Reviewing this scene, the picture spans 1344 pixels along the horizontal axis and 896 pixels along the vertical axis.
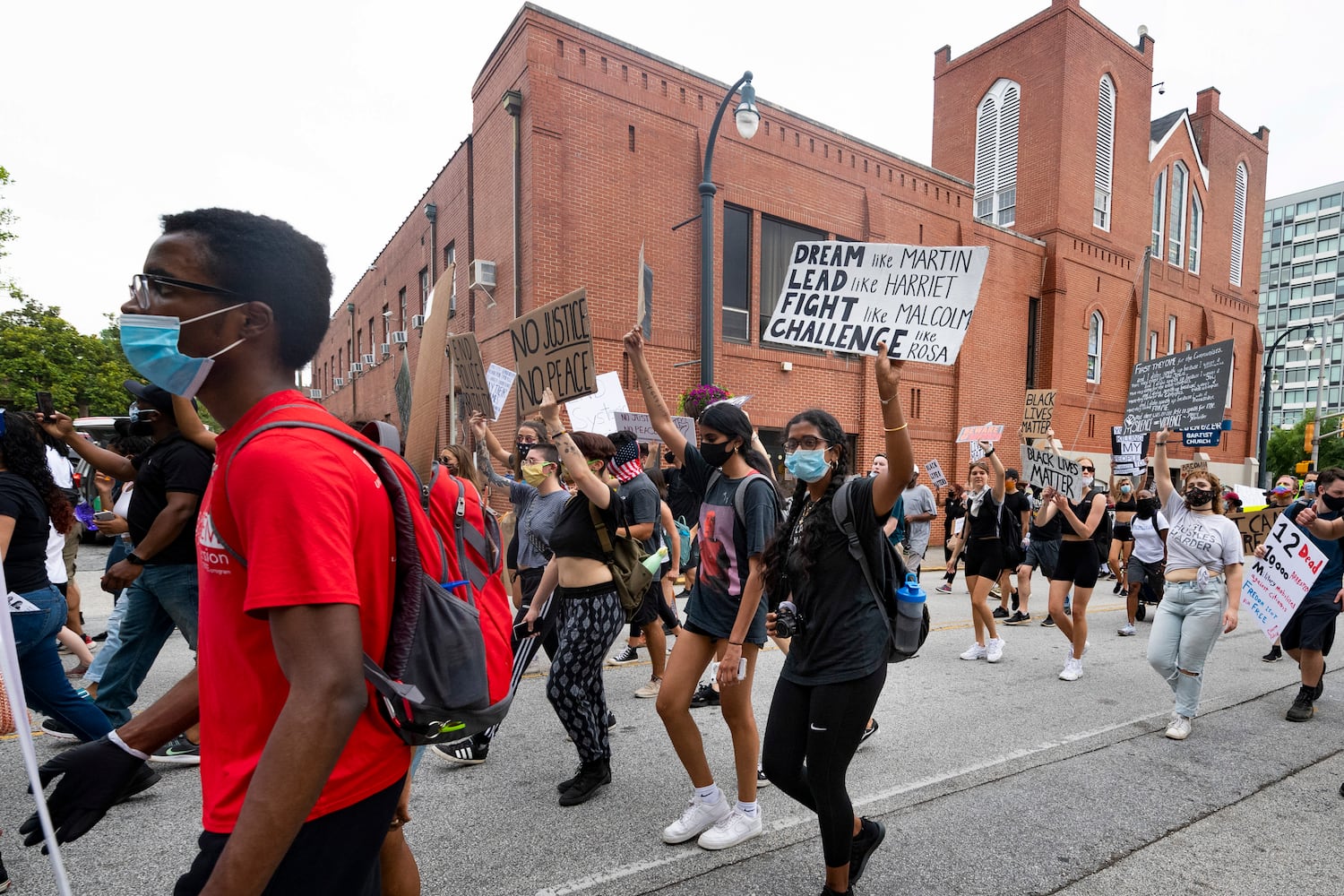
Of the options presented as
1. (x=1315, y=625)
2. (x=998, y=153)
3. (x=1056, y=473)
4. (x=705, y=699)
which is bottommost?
(x=705, y=699)

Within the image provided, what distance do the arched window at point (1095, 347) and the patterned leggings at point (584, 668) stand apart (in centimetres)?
2339

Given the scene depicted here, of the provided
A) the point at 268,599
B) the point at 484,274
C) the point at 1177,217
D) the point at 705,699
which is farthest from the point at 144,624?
the point at 1177,217

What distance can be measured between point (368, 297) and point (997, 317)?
69.4 ft

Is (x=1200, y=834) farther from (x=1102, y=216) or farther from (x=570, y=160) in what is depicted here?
(x=1102, y=216)

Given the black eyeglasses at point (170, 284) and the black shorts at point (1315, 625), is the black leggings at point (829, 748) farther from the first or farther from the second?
the black shorts at point (1315, 625)

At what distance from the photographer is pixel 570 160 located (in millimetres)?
13938

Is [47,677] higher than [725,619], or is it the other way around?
[725,619]

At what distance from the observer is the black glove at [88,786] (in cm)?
147

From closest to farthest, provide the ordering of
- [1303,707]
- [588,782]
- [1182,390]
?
[588,782] < [1303,707] < [1182,390]

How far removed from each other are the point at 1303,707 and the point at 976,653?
2.43 m

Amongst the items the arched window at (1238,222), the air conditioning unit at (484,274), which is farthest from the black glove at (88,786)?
the arched window at (1238,222)

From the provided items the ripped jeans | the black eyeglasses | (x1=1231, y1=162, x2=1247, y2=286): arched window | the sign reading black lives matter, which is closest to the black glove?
the black eyeglasses

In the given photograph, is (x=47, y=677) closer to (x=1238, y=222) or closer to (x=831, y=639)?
(x=831, y=639)

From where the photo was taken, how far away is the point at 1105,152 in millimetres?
23297
